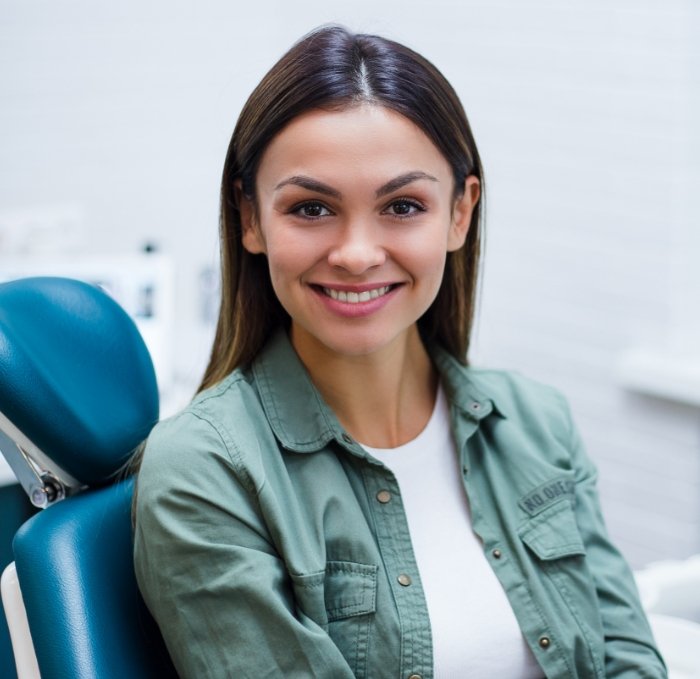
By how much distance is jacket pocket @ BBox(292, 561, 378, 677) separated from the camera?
1.28m

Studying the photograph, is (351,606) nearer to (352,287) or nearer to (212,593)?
(212,593)

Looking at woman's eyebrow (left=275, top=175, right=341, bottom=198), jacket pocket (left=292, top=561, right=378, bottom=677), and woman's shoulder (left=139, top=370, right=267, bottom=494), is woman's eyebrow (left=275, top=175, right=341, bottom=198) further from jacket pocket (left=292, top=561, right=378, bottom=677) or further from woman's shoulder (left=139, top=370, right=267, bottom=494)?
jacket pocket (left=292, top=561, right=378, bottom=677)

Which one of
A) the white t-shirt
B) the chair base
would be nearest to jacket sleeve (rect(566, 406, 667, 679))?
the white t-shirt

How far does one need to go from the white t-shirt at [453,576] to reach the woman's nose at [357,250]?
10.8 inches

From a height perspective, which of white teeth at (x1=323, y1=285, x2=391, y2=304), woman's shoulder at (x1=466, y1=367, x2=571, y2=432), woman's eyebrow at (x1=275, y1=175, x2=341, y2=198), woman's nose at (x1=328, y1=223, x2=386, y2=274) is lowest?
woman's shoulder at (x1=466, y1=367, x2=571, y2=432)

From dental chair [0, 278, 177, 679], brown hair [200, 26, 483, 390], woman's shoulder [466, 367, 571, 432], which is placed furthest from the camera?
woman's shoulder [466, 367, 571, 432]

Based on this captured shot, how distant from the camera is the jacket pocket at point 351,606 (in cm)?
128

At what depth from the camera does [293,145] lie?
1.30 metres

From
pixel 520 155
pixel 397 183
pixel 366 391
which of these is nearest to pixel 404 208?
pixel 397 183

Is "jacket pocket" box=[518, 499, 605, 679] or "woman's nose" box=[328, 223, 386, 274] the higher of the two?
"woman's nose" box=[328, 223, 386, 274]

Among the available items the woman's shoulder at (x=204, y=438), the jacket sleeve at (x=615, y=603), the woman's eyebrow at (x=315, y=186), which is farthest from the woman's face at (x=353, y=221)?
the jacket sleeve at (x=615, y=603)

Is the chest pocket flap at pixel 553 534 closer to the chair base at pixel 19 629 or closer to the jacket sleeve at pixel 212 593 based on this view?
the jacket sleeve at pixel 212 593

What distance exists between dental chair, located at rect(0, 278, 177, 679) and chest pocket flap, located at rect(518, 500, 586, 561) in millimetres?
477

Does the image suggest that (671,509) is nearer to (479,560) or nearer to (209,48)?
(479,560)
